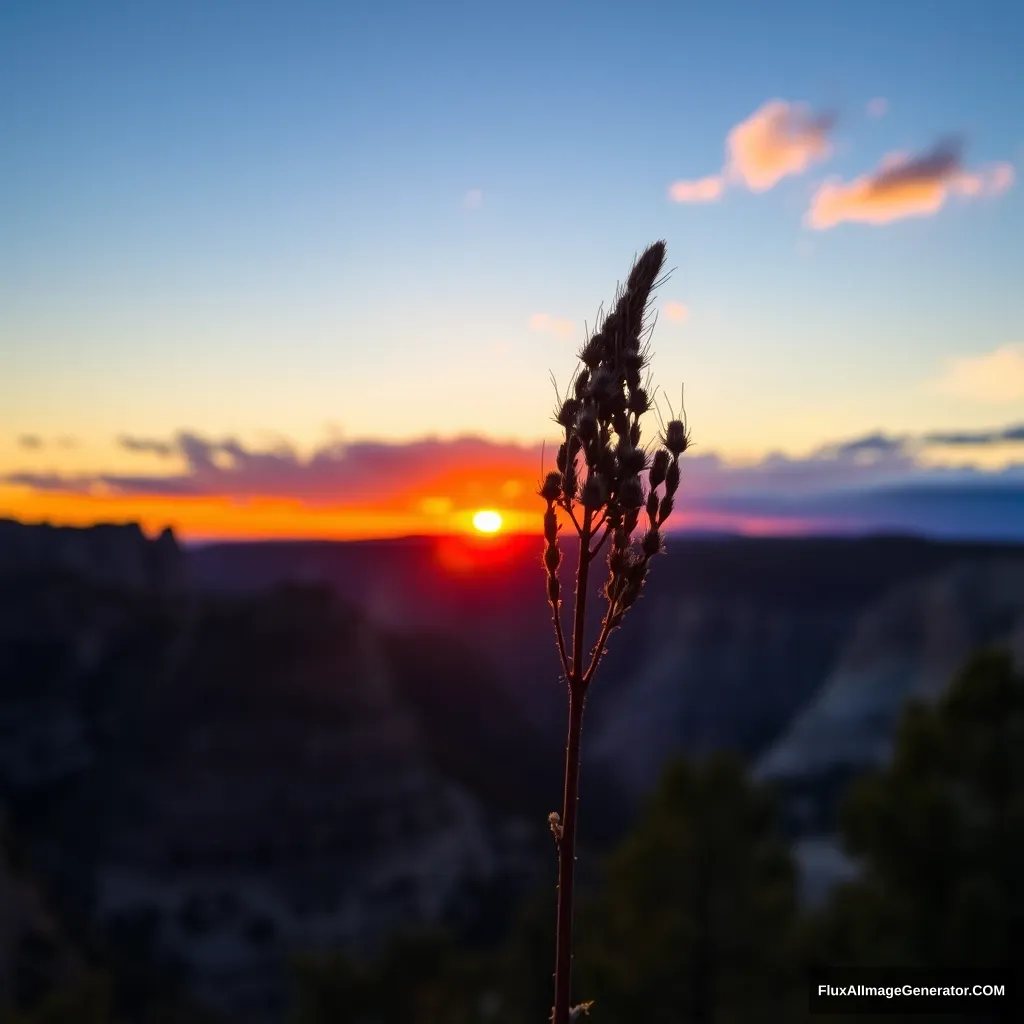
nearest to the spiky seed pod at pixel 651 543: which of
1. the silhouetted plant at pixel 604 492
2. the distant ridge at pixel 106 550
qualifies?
the silhouetted plant at pixel 604 492

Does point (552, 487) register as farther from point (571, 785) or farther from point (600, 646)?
point (571, 785)

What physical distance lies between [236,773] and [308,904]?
12.2m

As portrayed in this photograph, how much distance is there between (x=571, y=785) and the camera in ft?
8.20

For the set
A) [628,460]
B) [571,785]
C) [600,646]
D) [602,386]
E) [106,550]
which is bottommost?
[106,550]

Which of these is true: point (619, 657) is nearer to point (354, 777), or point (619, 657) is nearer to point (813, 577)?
point (813, 577)

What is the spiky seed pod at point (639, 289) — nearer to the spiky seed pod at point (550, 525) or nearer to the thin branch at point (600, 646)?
the spiky seed pod at point (550, 525)

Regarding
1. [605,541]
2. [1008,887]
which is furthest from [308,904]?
[605,541]

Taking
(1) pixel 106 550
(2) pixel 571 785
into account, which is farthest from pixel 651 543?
(1) pixel 106 550

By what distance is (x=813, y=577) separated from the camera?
129 meters

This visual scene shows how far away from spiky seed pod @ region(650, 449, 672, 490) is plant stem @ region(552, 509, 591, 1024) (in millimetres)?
317

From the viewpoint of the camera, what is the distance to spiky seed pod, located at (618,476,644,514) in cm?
261

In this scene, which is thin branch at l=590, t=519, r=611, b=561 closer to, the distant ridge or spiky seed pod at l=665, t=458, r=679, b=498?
spiky seed pod at l=665, t=458, r=679, b=498

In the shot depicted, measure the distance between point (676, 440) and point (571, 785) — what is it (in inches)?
44.7

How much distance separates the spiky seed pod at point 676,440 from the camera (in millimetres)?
2914
